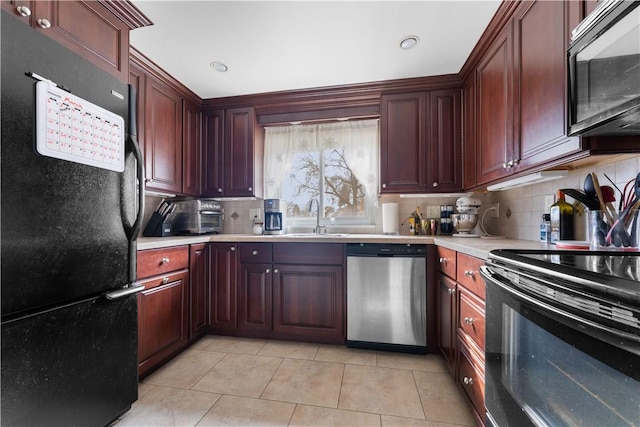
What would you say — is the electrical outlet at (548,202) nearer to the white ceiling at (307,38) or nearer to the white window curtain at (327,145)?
the white ceiling at (307,38)

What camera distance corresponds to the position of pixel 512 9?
1.47m

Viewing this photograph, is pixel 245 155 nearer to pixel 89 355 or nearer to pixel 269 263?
pixel 269 263

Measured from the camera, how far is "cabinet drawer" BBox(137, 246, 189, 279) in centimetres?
168

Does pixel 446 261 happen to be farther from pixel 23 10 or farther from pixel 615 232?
pixel 23 10

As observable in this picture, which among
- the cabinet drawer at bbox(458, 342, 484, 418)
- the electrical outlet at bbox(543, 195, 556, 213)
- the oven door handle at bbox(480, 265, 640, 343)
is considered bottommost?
the cabinet drawer at bbox(458, 342, 484, 418)

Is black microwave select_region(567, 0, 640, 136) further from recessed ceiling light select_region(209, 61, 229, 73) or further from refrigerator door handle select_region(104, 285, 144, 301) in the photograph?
recessed ceiling light select_region(209, 61, 229, 73)

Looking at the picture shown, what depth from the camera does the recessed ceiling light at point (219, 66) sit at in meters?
2.09

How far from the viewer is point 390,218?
256 cm

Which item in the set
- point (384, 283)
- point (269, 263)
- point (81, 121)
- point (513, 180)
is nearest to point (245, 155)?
point (269, 263)

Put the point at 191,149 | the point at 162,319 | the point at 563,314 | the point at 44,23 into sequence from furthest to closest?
the point at 191,149 < the point at 162,319 < the point at 44,23 < the point at 563,314

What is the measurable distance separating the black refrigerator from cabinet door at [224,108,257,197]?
133 cm

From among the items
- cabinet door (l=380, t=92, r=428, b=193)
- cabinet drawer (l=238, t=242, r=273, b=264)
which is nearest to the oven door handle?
cabinet door (l=380, t=92, r=428, b=193)

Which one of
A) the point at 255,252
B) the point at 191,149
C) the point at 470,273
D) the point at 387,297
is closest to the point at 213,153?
the point at 191,149

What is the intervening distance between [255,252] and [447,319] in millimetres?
1563
